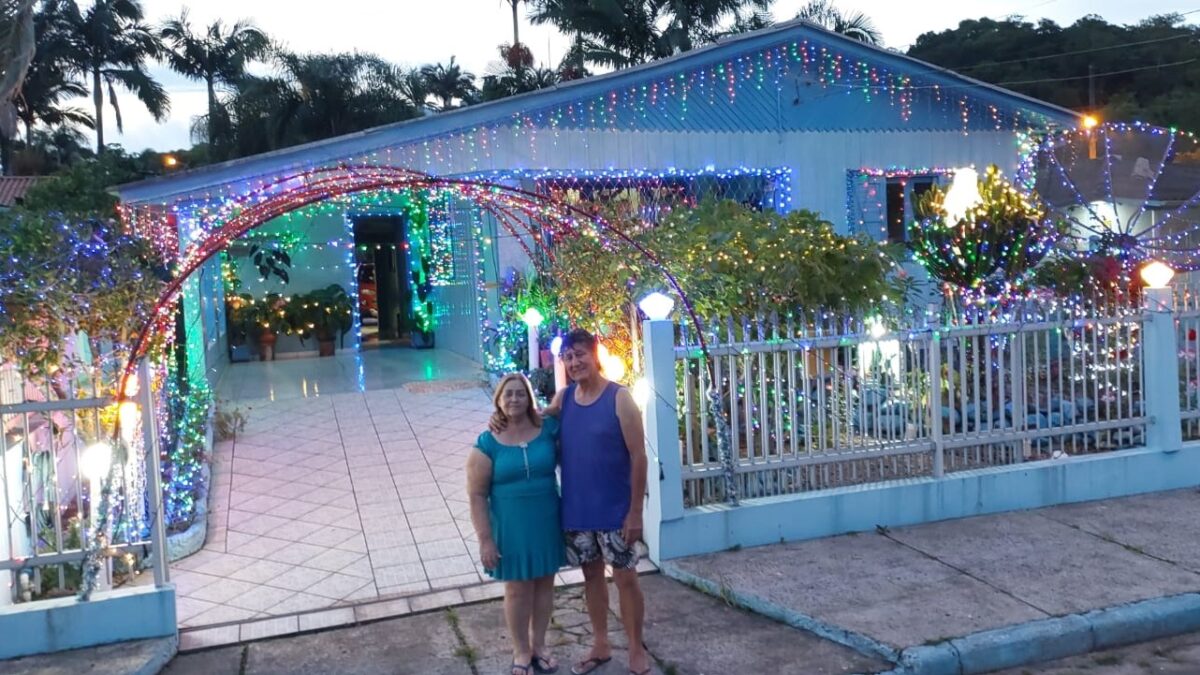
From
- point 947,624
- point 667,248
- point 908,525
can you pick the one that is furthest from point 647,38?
point 947,624

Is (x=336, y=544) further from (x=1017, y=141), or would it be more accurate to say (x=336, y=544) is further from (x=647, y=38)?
(x=647, y=38)

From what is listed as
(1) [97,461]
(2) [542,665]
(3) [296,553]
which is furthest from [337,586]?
(2) [542,665]

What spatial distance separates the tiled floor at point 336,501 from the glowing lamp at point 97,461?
2.96ft

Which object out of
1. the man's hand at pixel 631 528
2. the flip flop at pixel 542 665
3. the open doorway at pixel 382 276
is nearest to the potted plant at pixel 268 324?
the open doorway at pixel 382 276

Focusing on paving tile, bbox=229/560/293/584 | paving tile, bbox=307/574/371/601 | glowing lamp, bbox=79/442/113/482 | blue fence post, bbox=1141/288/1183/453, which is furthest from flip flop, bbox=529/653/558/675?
blue fence post, bbox=1141/288/1183/453

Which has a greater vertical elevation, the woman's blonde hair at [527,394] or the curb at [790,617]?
the woman's blonde hair at [527,394]

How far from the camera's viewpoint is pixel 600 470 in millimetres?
4375

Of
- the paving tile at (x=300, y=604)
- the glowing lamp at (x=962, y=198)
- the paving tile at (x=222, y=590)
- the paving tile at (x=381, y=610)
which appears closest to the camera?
the paving tile at (x=381, y=610)

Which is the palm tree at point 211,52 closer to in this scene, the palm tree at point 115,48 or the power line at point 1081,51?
the palm tree at point 115,48

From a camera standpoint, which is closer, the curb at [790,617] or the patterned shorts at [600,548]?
the patterned shorts at [600,548]

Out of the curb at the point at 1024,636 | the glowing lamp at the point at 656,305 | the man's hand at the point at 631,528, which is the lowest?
the curb at the point at 1024,636

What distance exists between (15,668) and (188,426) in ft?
10.7

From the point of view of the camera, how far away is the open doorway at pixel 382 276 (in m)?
18.4

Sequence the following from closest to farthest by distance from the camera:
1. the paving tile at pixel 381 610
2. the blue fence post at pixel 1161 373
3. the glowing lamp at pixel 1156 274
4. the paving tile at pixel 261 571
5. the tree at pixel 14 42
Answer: the paving tile at pixel 381 610, the paving tile at pixel 261 571, the blue fence post at pixel 1161 373, the glowing lamp at pixel 1156 274, the tree at pixel 14 42
